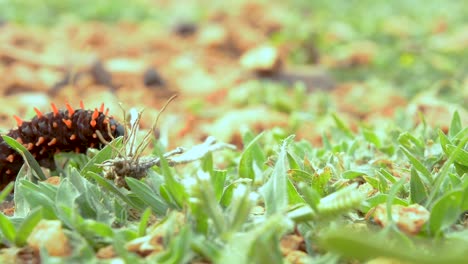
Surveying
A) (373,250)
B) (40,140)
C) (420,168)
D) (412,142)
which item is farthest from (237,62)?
(373,250)

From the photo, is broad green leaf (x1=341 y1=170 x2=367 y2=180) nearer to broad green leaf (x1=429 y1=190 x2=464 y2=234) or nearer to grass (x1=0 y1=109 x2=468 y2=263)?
grass (x1=0 y1=109 x2=468 y2=263)

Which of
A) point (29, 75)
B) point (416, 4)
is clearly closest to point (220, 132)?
point (29, 75)

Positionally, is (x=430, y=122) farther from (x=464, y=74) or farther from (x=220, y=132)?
(x=464, y=74)

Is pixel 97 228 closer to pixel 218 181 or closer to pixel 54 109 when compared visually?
pixel 218 181

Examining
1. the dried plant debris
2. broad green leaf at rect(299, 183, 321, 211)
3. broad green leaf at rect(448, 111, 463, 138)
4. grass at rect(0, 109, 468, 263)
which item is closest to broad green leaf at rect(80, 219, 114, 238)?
grass at rect(0, 109, 468, 263)

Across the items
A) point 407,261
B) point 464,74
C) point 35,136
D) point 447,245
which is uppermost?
point 35,136

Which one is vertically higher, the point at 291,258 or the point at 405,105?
the point at 291,258

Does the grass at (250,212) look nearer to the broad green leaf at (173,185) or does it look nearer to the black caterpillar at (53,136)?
the broad green leaf at (173,185)
